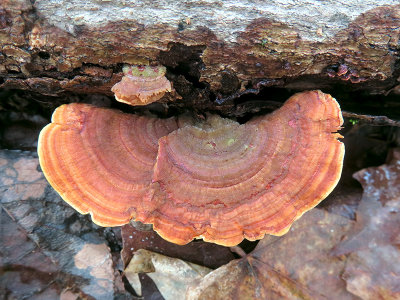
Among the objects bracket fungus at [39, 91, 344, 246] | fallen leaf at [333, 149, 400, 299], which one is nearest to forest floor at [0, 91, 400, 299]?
fallen leaf at [333, 149, 400, 299]

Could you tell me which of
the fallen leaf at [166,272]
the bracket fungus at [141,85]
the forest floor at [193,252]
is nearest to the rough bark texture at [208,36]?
the bracket fungus at [141,85]

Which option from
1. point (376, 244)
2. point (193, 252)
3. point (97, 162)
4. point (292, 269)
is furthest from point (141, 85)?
point (376, 244)

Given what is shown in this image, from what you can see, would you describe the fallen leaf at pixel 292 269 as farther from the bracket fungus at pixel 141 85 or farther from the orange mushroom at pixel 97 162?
the bracket fungus at pixel 141 85

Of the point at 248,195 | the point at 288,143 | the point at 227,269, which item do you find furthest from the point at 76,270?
the point at 288,143

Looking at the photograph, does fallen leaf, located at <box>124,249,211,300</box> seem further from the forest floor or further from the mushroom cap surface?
the mushroom cap surface

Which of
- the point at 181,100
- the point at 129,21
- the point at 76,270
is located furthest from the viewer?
the point at 76,270

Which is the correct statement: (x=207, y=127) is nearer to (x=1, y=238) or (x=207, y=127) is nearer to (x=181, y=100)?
(x=181, y=100)

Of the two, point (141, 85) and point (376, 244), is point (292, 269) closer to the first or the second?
point (376, 244)
